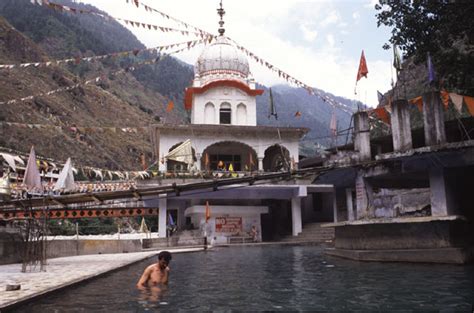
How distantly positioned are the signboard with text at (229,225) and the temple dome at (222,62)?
541 inches

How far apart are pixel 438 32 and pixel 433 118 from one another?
206 inches

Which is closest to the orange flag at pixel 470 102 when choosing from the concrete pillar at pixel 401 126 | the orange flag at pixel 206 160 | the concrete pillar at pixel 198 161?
the concrete pillar at pixel 401 126

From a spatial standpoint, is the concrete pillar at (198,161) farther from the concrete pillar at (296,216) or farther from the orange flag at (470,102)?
the orange flag at (470,102)

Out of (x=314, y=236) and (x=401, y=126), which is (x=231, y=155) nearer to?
(x=314, y=236)

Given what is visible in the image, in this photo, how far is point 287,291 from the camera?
9070 millimetres

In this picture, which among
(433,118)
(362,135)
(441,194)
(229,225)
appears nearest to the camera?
(441,194)

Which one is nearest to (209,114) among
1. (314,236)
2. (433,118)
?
(314,236)

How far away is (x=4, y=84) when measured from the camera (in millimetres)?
80812

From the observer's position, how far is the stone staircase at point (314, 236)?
95.1ft

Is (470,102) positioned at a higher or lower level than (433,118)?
higher

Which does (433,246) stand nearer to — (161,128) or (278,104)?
(161,128)

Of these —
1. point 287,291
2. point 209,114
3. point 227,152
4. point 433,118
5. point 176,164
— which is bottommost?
point 287,291

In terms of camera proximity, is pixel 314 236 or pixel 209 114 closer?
pixel 314 236

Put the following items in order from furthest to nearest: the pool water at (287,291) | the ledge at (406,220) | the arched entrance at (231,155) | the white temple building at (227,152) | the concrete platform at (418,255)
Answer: the arched entrance at (231,155)
the white temple building at (227,152)
the ledge at (406,220)
the concrete platform at (418,255)
the pool water at (287,291)
